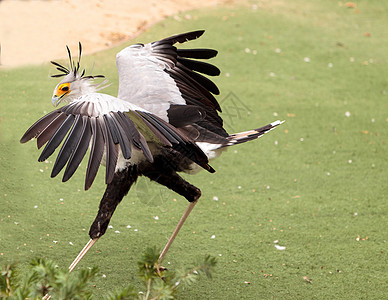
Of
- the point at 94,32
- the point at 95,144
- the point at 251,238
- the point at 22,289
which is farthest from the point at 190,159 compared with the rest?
the point at 94,32

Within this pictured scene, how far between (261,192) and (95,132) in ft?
6.95

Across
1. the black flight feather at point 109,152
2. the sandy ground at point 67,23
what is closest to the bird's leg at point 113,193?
the black flight feather at point 109,152

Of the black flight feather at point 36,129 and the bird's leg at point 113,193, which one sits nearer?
the black flight feather at point 36,129

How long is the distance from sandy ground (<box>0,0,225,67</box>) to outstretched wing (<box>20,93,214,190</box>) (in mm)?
3460

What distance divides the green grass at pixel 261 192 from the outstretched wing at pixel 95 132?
979mm

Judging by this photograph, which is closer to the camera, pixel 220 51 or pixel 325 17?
pixel 220 51

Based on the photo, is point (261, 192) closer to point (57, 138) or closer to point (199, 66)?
point (199, 66)

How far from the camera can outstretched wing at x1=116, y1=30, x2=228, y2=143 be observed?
3.09 metres

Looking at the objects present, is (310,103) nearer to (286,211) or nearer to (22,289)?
(286,211)

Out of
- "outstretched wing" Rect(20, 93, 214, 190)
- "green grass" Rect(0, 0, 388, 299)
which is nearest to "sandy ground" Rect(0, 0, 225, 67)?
"green grass" Rect(0, 0, 388, 299)

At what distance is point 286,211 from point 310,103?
1.86 m

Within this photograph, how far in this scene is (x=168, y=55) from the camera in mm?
3402

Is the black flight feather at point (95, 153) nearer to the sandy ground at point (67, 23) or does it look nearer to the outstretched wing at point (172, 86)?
the outstretched wing at point (172, 86)

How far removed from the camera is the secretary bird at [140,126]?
7.86 feet
